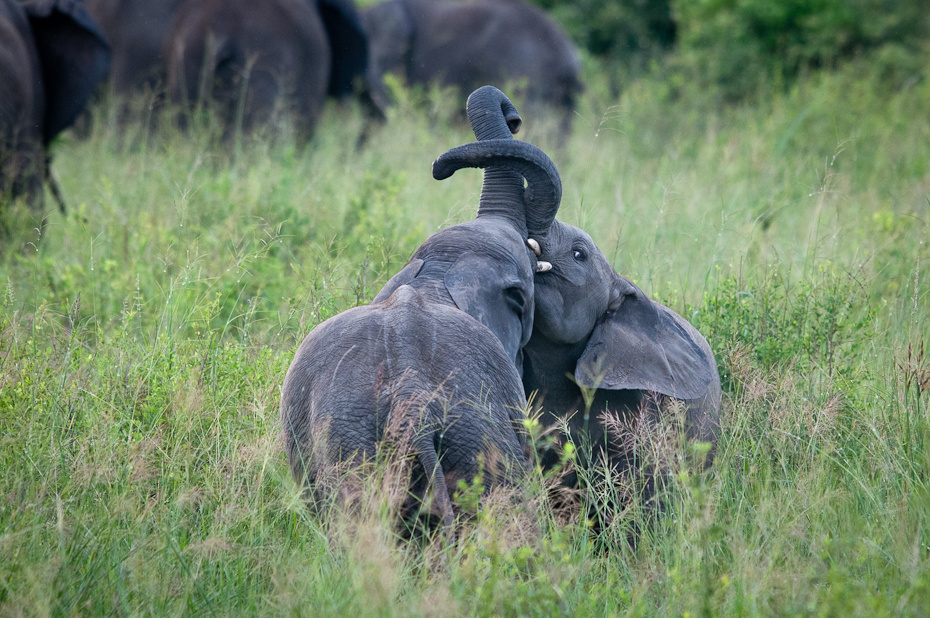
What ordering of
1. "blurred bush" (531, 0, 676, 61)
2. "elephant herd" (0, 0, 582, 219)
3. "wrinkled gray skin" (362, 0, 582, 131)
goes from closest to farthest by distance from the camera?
"elephant herd" (0, 0, 582, 219) < "wrinkled gray skin" (362, 0, 582, 131) < "blurred bush" (531, 0, 676, 61)

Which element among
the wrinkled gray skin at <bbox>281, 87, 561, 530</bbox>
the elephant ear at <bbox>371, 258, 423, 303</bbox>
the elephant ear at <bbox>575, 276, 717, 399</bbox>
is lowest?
the elephant ear at <bbox>575, 276, 717, 399</bbox>

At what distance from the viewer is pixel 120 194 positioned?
7.16 meters

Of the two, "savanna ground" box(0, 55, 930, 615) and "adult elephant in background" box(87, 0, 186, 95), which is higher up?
"adult elephant in background" box(87, 0, 186, 95)

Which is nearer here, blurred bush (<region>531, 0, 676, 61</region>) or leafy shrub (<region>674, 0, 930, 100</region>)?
leafy shrub (<region>674, 0, 930, 100</region>)

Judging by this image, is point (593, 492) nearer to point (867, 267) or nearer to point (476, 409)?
point (476, 409)

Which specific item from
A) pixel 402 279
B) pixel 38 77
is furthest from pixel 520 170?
pixel 38 77

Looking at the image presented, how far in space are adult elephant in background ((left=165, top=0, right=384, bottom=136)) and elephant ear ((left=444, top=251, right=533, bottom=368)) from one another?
647cm

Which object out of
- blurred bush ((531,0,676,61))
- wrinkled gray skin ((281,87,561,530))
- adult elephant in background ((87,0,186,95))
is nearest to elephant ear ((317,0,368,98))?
adult elephant in background ((87,0,186,95))

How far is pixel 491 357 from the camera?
2775 mm

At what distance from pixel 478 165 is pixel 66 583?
1819 mm

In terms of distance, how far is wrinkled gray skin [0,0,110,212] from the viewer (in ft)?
23.9

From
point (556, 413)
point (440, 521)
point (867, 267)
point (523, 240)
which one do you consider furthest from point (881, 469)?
point (867, 267)

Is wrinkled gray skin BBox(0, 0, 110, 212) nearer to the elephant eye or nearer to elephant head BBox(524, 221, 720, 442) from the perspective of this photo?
elephant head BBox(524, 221, 720, 442)

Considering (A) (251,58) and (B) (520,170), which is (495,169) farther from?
(A) (251,58)
